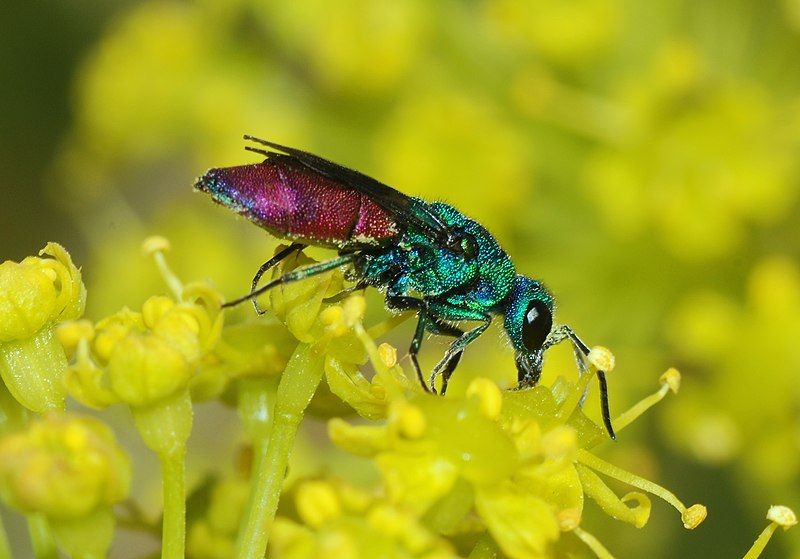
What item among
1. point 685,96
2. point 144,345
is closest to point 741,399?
point 685,96

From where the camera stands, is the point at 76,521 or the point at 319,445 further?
the point at 319,445

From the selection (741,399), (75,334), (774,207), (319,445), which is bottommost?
(319,445)

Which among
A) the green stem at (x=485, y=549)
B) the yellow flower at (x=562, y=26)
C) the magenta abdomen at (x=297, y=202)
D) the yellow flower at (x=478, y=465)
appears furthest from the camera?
the yellow flower at (x=562, y=26)

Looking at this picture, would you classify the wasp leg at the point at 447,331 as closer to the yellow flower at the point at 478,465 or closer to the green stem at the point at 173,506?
the yellow flower at the point at 478,465

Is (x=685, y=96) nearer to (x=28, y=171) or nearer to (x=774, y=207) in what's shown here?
(x=774, y=207)

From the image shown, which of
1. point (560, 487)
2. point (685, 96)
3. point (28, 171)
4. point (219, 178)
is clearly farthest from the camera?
point (28, 171)

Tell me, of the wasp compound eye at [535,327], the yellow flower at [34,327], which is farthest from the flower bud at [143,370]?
the wasp compound eye at [535,327]

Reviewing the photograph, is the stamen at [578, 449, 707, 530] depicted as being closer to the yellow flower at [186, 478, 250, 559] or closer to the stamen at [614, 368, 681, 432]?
the stamen at [614, 368, 681, 432]

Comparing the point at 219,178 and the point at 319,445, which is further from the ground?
the point at 219,178
